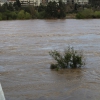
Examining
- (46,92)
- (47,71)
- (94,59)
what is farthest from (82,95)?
(94,59)

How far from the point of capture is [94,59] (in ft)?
35.7

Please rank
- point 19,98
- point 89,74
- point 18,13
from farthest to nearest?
point 18,13
point 89,74
point 19,98

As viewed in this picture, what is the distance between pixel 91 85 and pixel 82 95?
2.93ft

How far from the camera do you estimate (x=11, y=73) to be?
8891 mm

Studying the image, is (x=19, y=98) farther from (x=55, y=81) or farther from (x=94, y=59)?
(x=94, y=59)

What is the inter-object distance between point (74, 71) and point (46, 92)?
2.20 meters

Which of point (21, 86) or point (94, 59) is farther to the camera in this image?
point (94, 59)

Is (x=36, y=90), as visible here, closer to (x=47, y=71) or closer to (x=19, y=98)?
(x=19, y=98)

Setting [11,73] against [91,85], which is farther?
[11,73]

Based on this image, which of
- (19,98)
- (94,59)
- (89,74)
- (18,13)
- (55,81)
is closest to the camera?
(19,98)

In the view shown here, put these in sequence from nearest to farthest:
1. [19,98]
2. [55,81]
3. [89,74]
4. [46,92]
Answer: [19,98], [46,92], [55,81], [89,74]

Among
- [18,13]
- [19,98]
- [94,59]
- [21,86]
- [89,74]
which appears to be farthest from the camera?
[18,13]

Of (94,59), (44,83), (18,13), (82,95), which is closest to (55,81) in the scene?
(44,83)

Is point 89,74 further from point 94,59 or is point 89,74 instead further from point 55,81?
point 94,59
